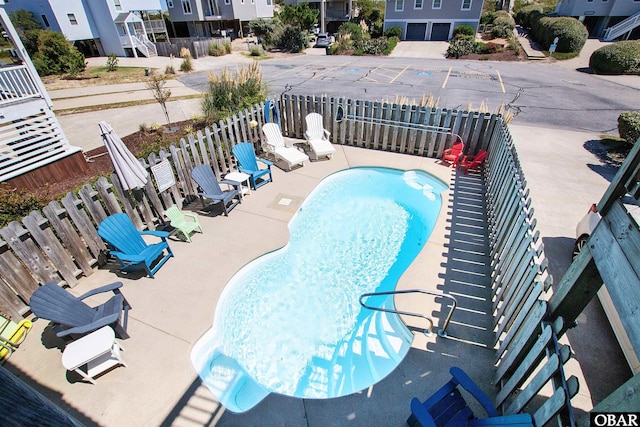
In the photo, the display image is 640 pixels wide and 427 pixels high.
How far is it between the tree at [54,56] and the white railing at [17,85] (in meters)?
20.7

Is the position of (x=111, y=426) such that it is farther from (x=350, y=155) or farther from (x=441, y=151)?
(x=441, y=151)

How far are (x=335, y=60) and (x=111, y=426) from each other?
29.3 metres

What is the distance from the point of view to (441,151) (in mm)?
8812

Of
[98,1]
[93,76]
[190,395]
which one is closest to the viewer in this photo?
[190,395]

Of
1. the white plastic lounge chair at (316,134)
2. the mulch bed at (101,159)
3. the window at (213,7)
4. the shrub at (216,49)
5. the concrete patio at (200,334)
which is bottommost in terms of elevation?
the concrete patio at (200,334)

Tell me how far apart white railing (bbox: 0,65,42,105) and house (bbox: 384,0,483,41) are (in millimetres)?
38127

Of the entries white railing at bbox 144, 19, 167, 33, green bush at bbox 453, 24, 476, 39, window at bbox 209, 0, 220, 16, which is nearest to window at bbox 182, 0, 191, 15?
window at bbox 209, 0, 220, 16

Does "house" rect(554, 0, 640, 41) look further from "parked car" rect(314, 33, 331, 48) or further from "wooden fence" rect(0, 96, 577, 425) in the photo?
"wooden fence" rect(0, 96, 577, 425)

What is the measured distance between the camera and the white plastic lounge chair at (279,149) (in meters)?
8.32

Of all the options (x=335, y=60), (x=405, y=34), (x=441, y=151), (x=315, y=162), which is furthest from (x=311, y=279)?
(x=405, y=34)

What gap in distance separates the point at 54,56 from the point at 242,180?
28.5 metres

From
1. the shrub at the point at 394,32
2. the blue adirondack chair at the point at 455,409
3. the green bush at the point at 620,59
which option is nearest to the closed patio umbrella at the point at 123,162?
the blue adirondack chair at the point at 455,409

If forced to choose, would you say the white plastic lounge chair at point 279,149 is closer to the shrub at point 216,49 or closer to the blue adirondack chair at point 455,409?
the blue adirondack chair at point 455,409

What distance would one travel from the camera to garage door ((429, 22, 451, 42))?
34.6 meters
